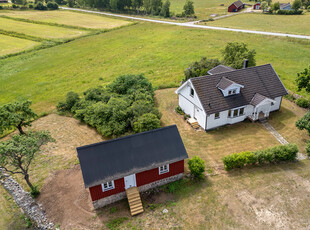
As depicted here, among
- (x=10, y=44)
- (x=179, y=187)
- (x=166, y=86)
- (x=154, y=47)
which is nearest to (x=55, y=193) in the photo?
(x=179, y=187)

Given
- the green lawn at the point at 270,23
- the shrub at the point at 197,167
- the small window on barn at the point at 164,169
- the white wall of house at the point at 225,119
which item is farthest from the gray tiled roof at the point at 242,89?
the green lawn at the point at 270,23

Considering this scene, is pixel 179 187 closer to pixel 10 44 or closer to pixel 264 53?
pixel 264 53

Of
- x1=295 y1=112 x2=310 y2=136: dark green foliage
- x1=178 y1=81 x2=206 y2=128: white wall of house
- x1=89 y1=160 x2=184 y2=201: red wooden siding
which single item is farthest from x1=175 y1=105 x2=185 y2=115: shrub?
x1=295 y1=112 x2=310 y2=136: dark green foliage

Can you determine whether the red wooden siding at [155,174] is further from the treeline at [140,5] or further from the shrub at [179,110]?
the treeline at [140,5]

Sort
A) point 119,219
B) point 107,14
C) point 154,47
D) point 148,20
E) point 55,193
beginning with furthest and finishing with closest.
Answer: point 107,14
point 148,20
point 154,47
point 55,193
point 119,219

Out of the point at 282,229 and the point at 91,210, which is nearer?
the point at 282,229

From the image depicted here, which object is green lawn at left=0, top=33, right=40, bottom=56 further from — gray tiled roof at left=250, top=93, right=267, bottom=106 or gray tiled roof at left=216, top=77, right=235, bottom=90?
gray tiled roof at left=250, top=93, right=267, bottom=106
